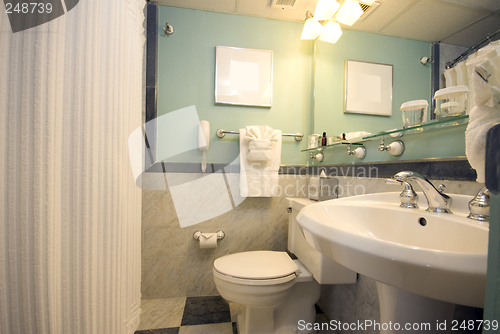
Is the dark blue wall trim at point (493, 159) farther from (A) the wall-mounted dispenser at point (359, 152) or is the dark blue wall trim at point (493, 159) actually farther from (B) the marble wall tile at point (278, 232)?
(B) the marble wall tile at point (278, 232)

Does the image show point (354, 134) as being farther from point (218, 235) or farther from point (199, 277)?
point (199, 277)

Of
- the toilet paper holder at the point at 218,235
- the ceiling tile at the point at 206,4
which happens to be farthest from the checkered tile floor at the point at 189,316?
the ceiling tile at the point at 206,4

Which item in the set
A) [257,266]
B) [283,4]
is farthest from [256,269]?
[283,4]

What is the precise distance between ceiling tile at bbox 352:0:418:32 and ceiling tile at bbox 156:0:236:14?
847 millimetres

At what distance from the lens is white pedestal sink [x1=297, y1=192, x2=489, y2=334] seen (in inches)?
11.7

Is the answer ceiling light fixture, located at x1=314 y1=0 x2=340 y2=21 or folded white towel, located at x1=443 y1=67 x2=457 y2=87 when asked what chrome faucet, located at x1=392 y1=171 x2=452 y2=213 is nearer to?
folded white towel, located at x1=443 y1=67 x2=457 y2=87

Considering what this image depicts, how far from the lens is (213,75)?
1576mm

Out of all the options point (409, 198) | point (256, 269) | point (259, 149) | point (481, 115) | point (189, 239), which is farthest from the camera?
point (189, 239)

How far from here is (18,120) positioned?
0.55 m

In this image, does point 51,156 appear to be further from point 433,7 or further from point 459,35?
point 433,7

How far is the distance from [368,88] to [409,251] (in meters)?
1.09

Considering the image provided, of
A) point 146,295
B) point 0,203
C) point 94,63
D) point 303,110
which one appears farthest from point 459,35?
point 146,295

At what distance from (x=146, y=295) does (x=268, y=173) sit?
1.15 m

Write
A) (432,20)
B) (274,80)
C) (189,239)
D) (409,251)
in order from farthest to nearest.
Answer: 1. (274,80)
2. (189,239)
3. (432,20)
4. (409,251)
